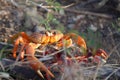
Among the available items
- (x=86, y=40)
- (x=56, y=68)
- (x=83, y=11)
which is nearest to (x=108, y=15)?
(x=83, y=11)

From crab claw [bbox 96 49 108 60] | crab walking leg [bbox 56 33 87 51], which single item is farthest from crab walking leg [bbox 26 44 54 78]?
crab claw [bbox 96 49 108 60]

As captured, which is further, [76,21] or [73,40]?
[76,21]

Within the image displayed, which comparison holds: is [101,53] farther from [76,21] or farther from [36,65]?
[76,21]

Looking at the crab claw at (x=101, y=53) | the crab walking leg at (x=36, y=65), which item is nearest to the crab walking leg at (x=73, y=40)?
the crab claw at (x=101, y=53)

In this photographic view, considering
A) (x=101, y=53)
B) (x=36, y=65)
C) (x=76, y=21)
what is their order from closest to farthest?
(x=36, y=65) → (x=101, y=53) → (x=76, y=21)

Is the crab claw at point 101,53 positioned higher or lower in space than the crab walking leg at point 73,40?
lower

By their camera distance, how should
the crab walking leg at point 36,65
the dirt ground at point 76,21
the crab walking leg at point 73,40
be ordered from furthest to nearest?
the dirt ground at point 76,21 < the crab walking leg at point 73,40 < the crab walking leg at point 36,65

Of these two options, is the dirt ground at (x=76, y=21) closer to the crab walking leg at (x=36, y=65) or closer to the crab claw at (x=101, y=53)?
the crab claw at (x=101, y=53)

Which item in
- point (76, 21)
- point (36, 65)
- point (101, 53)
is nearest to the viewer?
point (36, 65)

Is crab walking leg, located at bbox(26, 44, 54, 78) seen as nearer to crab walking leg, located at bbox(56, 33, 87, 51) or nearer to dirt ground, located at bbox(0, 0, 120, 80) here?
crab walking leg, located at bbox(56, 33, 87, 51)

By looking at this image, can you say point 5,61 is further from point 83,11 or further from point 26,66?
point 83,11

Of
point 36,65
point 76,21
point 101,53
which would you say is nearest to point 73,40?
point 101,53
